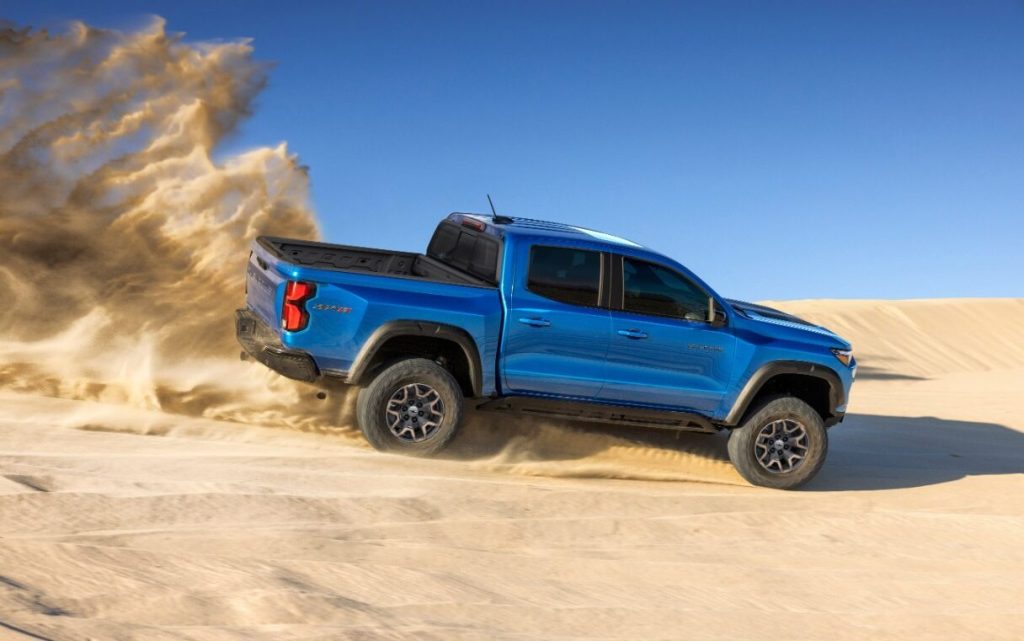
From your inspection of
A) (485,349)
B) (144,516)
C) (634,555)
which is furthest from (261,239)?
(634,555)

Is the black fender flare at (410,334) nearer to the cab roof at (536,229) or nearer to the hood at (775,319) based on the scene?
the cab roof at (536,229)

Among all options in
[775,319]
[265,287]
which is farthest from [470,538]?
[775,319]

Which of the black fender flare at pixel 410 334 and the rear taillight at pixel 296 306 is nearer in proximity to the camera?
the rear taillight at pixel 296 306

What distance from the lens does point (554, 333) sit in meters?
8.13

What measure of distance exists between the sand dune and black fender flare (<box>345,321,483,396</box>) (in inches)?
24.4

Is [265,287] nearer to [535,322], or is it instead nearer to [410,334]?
[410,334]

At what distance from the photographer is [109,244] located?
1192cm

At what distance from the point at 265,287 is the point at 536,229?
2.05 metres

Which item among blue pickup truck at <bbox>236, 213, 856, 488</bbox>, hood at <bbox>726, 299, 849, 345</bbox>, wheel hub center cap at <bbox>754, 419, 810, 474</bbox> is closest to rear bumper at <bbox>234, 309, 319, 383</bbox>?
blue pickup truck at <bbox>236, 213, 856, 488</bbox>

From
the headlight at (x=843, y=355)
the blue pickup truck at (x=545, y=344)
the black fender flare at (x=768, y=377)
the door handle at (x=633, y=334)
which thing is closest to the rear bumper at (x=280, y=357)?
the blue pickup truck at (x=545, y=344)

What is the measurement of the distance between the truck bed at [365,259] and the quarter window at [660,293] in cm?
113

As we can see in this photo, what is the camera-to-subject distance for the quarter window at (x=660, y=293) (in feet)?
27.5

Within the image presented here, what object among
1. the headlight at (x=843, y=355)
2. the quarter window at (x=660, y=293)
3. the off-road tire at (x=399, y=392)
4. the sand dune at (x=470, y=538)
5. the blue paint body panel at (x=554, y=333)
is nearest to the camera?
the sand dune at (x=470, y=538)

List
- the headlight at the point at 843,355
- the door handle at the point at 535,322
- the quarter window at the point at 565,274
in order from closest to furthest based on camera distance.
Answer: the door handle at the point at 535,322
the quarter window at the point at 565,274
the headlight at the point at 843,355
